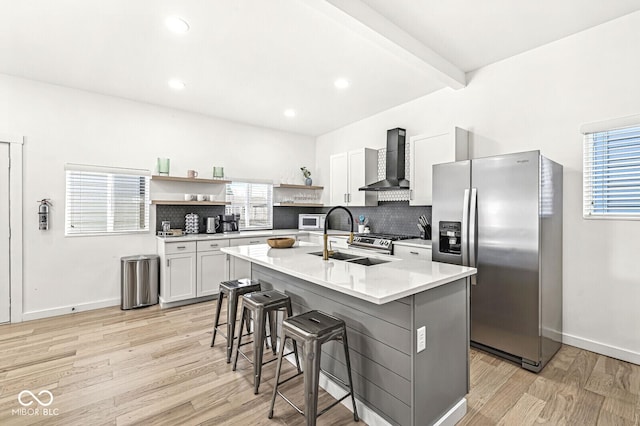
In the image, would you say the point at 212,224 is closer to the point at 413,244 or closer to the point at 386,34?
the point at 413,244

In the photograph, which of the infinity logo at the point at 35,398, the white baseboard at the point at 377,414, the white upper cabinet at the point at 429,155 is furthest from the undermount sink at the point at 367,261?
the infinity logo at the point at 35,398

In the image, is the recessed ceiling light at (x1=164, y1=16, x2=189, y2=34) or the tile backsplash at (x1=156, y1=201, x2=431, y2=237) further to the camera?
the tile backsplash at (x1=156, y1=201, x2=431, y2=237)

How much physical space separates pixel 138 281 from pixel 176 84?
2.62 metres

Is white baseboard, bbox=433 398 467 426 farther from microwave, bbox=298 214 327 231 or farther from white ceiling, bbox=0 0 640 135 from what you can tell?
microwave, bbox=298 214 327 231

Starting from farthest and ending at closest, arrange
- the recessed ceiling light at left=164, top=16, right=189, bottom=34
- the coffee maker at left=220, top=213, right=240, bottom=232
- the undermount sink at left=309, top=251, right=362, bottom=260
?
the coffee maker at left=220, top=213, right=240, bottom=232 < the undermount sink at left=309, top=251, right=362, bottom=260 < the recessed ceiling light at left=164, top=16, right=189, bottom=34

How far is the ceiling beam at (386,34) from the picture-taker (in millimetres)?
2223

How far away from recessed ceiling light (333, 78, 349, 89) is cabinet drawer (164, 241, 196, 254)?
9.50 feet

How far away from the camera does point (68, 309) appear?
3.80 m

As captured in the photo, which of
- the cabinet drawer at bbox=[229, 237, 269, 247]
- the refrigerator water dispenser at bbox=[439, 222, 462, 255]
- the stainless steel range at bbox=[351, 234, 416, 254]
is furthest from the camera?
the cabinet drawer at bbox=[229, 237, 269, 247]

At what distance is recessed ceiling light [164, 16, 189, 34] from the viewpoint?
2.48m

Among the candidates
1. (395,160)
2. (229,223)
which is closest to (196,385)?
(229,223)

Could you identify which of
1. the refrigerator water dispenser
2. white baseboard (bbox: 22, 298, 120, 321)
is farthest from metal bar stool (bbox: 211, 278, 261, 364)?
A: white baseboard (bbox: 22, 298, 120, 321)

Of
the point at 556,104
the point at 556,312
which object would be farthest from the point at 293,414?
the point at 556,104

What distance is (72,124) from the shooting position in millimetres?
3832
